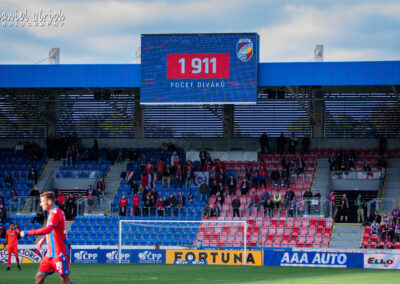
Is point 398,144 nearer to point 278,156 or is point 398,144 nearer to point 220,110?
point 278,156

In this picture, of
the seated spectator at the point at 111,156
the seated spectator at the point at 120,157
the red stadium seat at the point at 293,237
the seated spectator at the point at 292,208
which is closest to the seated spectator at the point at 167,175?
the seated spectator at the point at 120,157

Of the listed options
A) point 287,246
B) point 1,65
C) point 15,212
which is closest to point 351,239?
point 287,246

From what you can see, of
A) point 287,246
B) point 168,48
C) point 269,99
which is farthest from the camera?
point 269,99

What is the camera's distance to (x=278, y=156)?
43656 millimetres

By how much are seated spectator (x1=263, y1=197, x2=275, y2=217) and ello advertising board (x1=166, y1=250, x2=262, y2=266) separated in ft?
19.0

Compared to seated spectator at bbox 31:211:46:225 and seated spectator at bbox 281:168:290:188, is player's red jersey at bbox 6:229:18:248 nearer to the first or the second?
seated spectator at bbox 31:211:46:225

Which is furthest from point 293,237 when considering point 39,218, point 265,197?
point 39,218

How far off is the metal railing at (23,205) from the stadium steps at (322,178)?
14.5 meters

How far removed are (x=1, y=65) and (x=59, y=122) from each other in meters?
7.95

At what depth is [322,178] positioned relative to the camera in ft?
135

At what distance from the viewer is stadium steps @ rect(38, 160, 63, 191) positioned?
4297cm

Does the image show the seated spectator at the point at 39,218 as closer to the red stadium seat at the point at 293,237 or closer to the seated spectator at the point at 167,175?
the seated spectator at the point at 167,175

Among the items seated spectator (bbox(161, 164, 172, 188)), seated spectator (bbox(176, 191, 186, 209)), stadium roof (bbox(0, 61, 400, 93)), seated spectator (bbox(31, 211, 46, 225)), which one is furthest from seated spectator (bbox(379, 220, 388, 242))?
seated spectator (bbox(31, 211, 46, 225))

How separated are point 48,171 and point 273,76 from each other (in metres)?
14.5
